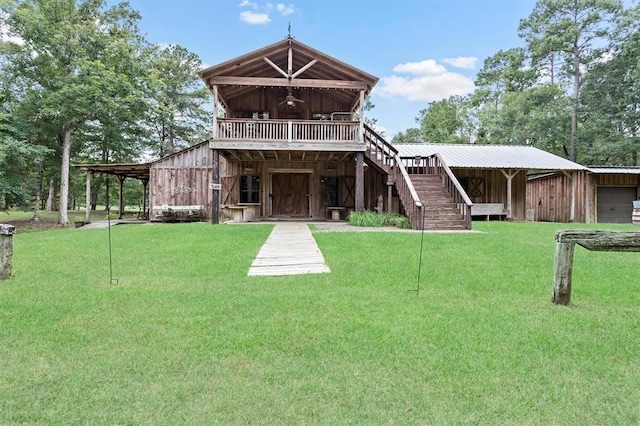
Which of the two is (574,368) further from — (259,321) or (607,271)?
(607,271)

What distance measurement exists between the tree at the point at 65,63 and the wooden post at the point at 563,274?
788 inches

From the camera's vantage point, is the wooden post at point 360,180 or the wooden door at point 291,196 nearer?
the wooden post at point 360,180

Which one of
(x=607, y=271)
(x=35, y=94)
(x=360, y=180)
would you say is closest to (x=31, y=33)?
(x=35, y=94)

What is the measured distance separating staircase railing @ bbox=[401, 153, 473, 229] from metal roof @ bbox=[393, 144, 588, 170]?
95cm

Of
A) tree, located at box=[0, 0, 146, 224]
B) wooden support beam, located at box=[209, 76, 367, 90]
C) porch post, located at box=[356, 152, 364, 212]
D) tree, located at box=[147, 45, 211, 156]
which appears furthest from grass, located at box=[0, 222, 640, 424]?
tree, located at box=[147, 45, 211, 156]

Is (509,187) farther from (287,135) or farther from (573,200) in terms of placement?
(287,135)

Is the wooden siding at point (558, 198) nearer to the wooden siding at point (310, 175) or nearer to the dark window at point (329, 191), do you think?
the wooden siding at point (310, 175)

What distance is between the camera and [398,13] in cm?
2319

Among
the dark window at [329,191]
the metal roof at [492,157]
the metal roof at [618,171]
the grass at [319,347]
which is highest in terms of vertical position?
the metal roof at [492,157]

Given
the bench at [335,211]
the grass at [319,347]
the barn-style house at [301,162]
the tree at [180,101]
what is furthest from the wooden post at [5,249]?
the tree at [180,101]

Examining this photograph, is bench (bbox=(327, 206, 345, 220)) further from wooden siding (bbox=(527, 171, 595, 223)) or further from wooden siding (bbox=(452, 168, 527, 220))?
wooden siding (bbox=(527, 171, 595, 223))

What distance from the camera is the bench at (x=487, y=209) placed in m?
16.5

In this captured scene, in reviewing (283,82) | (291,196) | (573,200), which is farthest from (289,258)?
(573,200)

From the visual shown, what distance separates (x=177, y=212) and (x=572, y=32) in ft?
96.6
